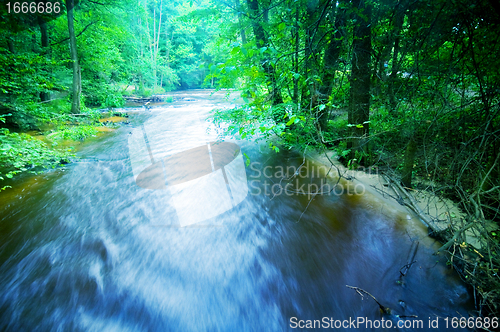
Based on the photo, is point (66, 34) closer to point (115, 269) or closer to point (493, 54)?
point (115, 269)

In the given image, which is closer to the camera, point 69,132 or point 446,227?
point 446,227

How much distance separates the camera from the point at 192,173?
6547 mm

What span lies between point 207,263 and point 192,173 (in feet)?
11.4

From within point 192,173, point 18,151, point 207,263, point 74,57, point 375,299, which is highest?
point 74,57

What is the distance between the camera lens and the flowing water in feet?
8.89

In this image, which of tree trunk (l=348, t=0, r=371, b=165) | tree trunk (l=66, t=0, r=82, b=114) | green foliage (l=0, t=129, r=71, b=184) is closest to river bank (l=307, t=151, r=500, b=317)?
tree trunk (l=348, t=0, r=371, b=165)

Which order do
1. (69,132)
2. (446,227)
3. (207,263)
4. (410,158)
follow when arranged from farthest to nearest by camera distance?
(69,132) → (410,158) → (207,263) → (446,227)

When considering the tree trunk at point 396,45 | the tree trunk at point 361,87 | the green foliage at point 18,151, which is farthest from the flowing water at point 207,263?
the tree trunk at point 396,45

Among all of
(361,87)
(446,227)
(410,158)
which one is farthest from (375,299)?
(361,87)

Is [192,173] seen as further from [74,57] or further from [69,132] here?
[74,57]

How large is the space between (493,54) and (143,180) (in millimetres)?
7070

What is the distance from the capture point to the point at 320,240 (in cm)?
379

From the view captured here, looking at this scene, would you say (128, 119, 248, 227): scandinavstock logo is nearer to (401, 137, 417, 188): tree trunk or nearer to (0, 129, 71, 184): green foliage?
(0, 129, 71, 184): green foliage

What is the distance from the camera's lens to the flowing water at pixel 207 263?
2.71 metres
